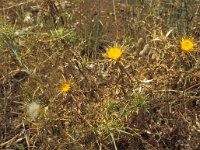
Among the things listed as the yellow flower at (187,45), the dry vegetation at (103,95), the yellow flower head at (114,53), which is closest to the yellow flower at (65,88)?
the dry vegetation at (103,95)

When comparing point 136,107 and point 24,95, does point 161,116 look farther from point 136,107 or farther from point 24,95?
point 24,95

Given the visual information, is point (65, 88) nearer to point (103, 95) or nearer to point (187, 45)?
point (103, 95)

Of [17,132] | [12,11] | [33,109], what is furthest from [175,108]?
[12,11]

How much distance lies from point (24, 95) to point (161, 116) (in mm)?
712

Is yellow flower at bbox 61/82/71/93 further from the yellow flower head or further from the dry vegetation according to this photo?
the yellow flower head

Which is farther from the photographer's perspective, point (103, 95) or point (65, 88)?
point (103, 95)

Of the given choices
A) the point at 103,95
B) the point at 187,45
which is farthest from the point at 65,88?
the point at 187,45

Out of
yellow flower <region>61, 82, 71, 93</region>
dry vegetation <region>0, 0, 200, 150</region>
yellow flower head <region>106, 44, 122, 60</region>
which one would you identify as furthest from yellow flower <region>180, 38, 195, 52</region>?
yellow flower <region>61, 82, 71, 93</region>

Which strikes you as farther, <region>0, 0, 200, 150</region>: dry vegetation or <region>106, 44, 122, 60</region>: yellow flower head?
<region>0, 0, 200, 150</region>: dry vegetation

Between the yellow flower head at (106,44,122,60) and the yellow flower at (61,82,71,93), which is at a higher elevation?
the yellow flower head at (106,44,122,60)

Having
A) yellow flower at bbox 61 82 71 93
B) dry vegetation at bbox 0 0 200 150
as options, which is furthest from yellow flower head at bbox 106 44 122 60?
yellow flower at bbox 61 82 71 93

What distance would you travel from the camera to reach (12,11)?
10.4 ft

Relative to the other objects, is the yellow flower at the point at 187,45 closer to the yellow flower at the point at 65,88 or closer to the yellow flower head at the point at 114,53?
the yellow flower head at the point at 114,53

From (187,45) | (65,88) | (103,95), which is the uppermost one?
(187,45)
